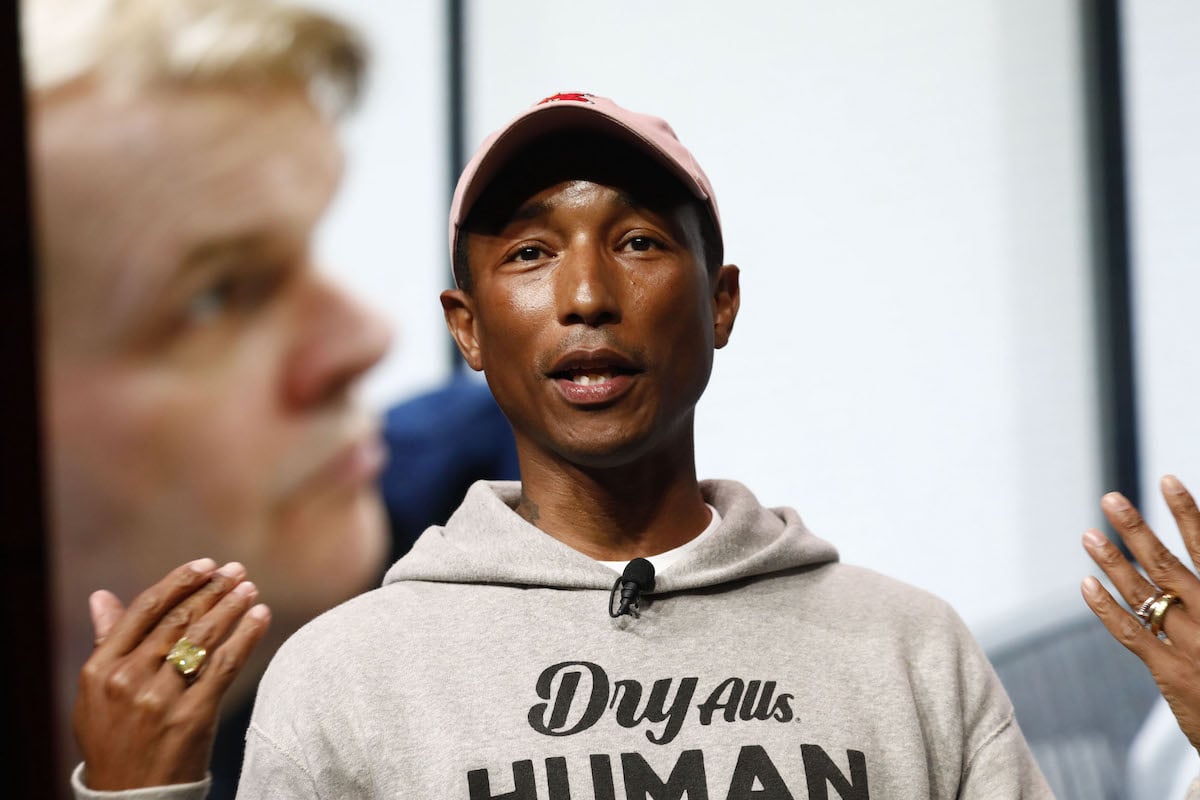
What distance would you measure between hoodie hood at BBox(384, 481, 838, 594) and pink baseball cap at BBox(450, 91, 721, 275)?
0.31 metres

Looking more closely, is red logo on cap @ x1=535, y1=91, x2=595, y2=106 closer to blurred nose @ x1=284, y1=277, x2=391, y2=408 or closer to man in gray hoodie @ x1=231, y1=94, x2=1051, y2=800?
man in gray hoodie @ x1=231, y1=94, x2=1051, y2=800

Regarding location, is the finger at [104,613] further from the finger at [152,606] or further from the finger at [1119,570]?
the finger at [1119,570]

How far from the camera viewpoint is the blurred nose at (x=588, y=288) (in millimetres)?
1229

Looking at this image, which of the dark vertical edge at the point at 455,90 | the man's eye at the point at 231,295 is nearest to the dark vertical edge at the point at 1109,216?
the dark vertical edge at the point at 455,90

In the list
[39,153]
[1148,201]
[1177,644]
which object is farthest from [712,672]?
[1148,201]

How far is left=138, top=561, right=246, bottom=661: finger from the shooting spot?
1.15 m

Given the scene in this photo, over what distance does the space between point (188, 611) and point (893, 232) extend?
81.9 inches

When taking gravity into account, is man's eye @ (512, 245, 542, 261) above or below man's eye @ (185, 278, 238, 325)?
above

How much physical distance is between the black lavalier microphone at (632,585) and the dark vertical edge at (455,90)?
1237 millimetres

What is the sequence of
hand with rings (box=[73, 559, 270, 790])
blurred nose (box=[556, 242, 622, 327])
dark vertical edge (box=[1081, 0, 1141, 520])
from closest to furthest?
hand with rings (box=[73, 559, 270, 790]), blurred nose (box=[556, 242, 622, 327]), dark vertical edge (box=[1081, 0, 1141, 520])

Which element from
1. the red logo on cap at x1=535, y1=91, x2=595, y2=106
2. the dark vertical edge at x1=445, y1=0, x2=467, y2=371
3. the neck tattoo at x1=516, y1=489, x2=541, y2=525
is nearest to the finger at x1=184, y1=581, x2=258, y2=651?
the neck tattoo at x1=516, y1=489, x2=541, y2=525

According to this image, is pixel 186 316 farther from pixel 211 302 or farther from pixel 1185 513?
pixel 1185 513

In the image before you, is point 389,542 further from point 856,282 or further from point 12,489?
point 856,282

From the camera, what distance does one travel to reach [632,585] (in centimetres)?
125
